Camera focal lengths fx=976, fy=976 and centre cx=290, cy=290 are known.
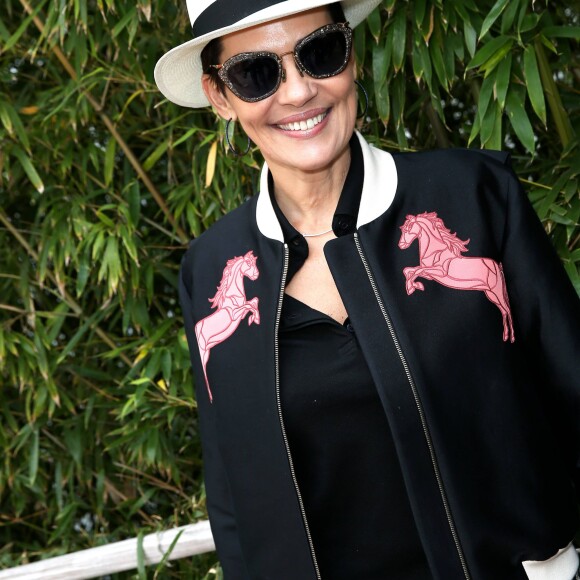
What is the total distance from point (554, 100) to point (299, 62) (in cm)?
84

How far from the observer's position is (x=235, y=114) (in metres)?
1.56

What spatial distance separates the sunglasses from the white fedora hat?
44 mm

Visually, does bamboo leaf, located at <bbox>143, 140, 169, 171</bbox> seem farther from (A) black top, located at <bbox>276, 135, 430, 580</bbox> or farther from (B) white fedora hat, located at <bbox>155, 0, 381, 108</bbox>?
(A) black top, located at <bbox>276, 135, 430, 580</bbox>

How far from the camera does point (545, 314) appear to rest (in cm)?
135

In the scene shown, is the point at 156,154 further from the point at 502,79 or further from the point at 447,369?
the point at 447,369

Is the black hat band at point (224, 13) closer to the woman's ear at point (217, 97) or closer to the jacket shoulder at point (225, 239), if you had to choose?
the woman's ear at point (217, 97)

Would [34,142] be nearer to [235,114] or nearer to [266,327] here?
[235,114]

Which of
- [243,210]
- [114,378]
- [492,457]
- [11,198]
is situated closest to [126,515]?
[114,378]

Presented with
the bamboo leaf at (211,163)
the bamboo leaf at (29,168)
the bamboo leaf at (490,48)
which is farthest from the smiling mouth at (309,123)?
the bamboo leaf at (29,168)

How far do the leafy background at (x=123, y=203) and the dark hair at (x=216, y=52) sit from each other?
1.64ft

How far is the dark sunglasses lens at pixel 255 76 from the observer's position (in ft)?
4.60

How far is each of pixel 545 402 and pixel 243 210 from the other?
23.5 inches

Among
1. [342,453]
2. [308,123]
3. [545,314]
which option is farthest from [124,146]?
[545,314]

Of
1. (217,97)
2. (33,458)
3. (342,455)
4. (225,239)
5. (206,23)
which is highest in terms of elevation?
(206,23)
